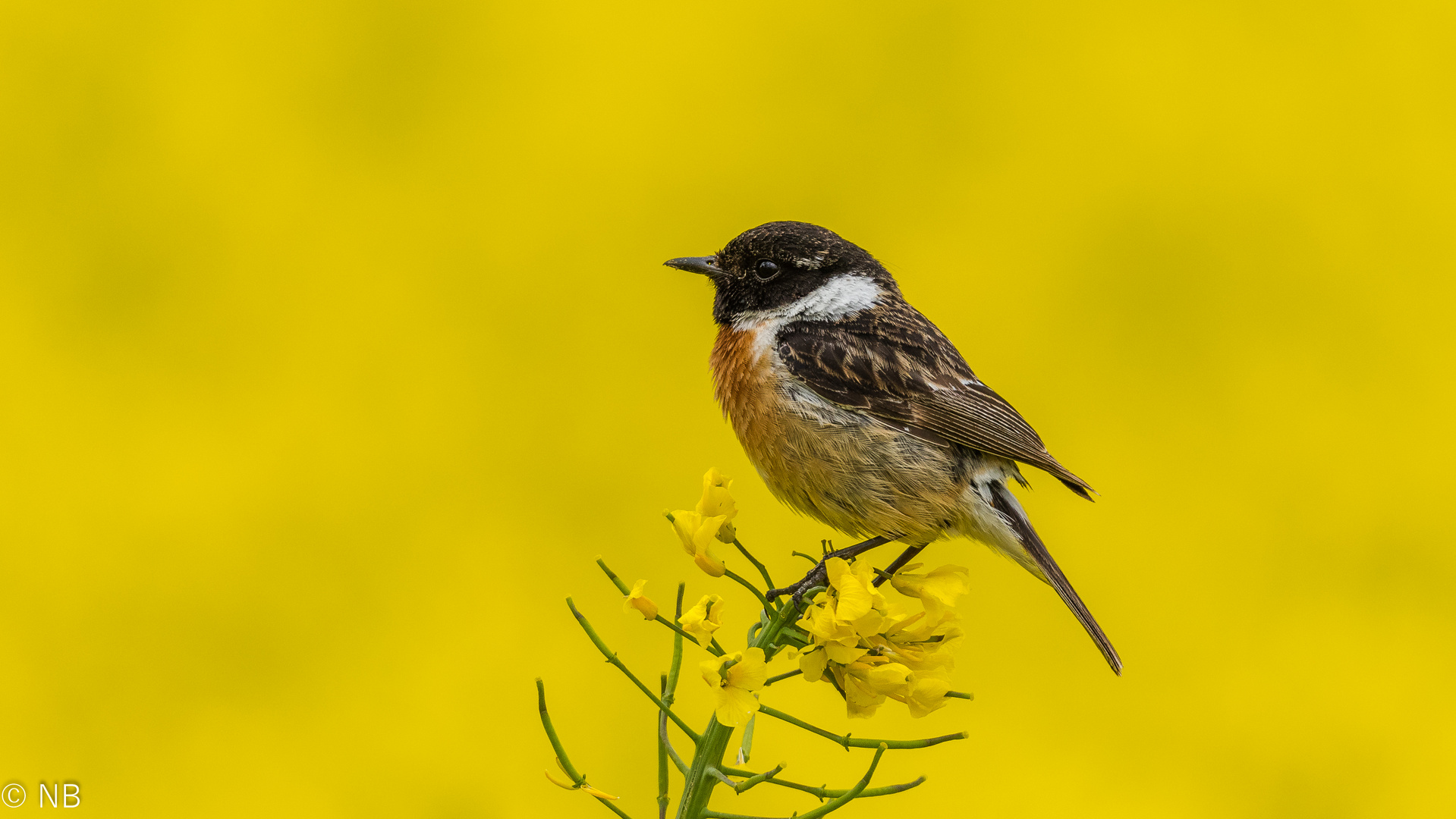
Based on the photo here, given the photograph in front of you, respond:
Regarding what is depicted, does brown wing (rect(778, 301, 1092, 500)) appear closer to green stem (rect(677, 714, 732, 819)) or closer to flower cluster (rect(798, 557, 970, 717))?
flower cluster (rect(798, 557, 970, 717))

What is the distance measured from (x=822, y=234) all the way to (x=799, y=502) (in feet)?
2.97

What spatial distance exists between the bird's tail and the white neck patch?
0.75 metres

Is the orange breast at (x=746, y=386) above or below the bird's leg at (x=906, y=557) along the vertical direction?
above

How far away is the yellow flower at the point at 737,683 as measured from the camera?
6.89 feet

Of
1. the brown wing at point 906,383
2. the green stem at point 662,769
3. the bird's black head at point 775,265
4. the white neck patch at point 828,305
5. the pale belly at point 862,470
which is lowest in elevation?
the green stem at point 662,769

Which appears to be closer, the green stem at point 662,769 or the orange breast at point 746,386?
the green stem at point 662,769

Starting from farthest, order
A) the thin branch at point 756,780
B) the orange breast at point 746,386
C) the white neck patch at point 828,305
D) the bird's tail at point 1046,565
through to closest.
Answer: the white neck patch at point 828,305
the orange breast at point 746,386
the bird's tail at point 1046,565
the thin branch at point 756,780

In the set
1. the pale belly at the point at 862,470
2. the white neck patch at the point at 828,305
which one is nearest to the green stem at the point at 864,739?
the pale belly at the point at 862,470

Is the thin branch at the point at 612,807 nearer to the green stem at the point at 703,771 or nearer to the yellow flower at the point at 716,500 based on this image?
the green stem at the point at 703,771

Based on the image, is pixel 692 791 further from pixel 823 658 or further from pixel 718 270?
pixel 718 270

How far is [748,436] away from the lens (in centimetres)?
332

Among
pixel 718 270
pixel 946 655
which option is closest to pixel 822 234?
pixel 718 270

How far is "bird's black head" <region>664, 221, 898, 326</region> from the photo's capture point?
11.5ft

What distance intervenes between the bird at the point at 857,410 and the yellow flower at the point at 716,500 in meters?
0.35
